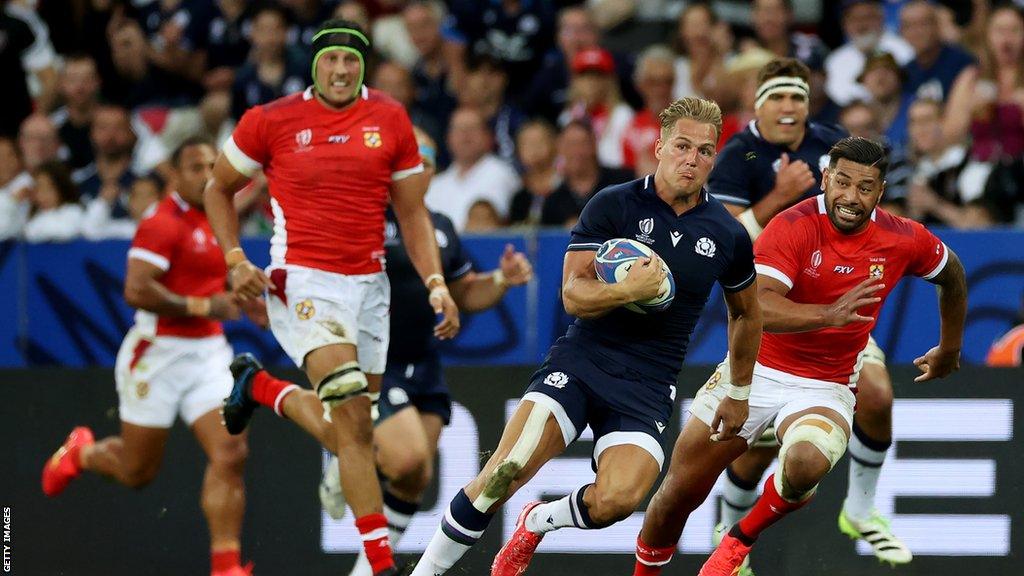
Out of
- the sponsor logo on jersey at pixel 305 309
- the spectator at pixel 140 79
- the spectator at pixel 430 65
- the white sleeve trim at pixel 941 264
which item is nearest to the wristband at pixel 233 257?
the sponsor logo on jersey at pixel 305 309

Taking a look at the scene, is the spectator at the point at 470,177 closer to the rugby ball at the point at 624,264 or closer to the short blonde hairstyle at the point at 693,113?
the short blonde hairstyle at the point at 693,113

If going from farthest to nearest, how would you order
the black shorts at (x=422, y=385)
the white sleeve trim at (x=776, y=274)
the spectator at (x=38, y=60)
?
the spectator at (x=38, y=60) < the black shorts at (x=422, y=385) < the white sleeve trim at (x=776, y=274)

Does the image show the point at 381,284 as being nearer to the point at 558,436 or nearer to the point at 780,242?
the point at 558,436

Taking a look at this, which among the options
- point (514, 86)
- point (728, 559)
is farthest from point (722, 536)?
point (514, 86)

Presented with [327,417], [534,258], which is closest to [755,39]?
[534,258]

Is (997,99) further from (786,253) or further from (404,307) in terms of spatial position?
(404,307)

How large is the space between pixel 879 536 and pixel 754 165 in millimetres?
2218

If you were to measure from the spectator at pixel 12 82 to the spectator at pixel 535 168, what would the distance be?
537 centimetres

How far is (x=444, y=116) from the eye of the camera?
14.4 meters

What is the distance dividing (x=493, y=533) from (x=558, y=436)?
7.96 ft

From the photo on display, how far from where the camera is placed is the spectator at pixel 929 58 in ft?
43.2

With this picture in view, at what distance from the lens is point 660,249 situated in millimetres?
7734

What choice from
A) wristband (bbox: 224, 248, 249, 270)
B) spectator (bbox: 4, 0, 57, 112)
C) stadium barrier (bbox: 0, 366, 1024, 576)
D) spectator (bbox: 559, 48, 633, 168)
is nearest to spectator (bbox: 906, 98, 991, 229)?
stadium barrier (bbox: 0, 366, 1024, 576)

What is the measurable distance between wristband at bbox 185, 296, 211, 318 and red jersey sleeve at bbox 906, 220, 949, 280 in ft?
14.0
